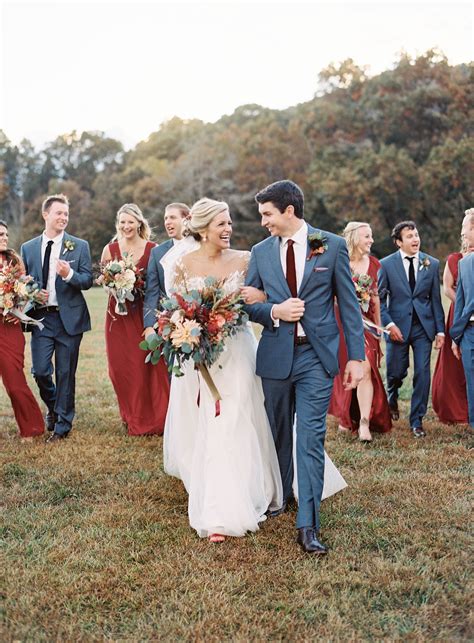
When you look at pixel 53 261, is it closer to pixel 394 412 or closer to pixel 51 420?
pixel 51 420

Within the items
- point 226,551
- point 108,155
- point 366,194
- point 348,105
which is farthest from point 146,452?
point 108,155

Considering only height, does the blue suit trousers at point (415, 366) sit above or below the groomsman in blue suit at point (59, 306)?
below

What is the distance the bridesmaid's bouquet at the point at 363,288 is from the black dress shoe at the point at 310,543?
4035mm

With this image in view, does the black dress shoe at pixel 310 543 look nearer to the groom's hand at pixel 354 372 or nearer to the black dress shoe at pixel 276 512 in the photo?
the black dress shoe at pixel 276 512

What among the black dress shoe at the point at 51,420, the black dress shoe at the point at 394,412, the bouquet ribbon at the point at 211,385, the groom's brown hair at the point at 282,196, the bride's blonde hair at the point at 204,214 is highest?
the groom's brown hair at the point at 282,196

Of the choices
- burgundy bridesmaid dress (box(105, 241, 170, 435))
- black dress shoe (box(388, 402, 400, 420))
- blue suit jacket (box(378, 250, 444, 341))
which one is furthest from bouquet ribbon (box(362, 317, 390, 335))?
burgundy bridesmaid dress (box(105, 241, 170, 435))

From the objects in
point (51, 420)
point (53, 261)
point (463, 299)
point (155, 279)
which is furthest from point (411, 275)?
point (51, 420)

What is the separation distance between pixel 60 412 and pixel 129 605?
15.2 feet

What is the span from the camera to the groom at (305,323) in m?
5.43

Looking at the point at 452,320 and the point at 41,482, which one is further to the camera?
the point at 452,320

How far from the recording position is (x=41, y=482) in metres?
7.04

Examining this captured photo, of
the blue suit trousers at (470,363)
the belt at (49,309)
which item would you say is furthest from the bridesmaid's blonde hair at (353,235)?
the belt at (49,309)

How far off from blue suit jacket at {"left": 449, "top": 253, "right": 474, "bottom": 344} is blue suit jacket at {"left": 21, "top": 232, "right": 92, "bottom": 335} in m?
4.33

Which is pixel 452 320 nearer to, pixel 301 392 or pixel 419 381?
pixel 419 381
